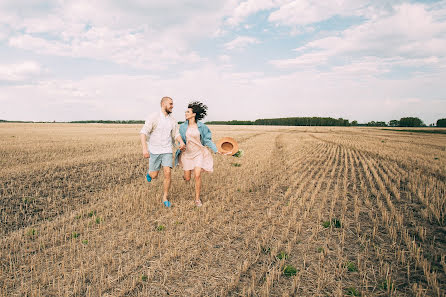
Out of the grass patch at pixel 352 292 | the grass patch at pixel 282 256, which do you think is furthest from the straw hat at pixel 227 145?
the grass patch at pixel 352 292

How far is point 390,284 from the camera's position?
11.2 feet

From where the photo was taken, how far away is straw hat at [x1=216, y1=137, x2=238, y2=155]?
22.1 feet

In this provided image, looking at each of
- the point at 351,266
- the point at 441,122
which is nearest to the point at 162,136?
the point at 351,266

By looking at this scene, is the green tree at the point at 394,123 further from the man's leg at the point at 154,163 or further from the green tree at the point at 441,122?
Result: the man's leg at the point at 154,163

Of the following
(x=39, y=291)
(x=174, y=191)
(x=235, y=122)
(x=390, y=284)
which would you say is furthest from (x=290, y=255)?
(x=235, y=122)

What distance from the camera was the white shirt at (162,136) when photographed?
19.8 feet

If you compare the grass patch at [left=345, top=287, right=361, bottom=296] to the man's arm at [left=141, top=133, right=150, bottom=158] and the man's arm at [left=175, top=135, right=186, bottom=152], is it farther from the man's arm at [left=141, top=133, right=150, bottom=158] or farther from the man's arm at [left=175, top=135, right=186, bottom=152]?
the man's arm at [left=141, top=133, right=150, bottom=158]

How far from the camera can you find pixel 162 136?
19.9 ft

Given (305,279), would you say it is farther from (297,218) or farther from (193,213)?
(193,213)

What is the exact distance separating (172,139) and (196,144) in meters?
0.61

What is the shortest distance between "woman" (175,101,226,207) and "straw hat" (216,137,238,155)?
14.6 inches

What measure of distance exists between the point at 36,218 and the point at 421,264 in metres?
7.55

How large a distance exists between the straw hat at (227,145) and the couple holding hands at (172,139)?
16.5 inches

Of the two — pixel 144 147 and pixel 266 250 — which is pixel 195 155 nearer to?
pixel 144 147
